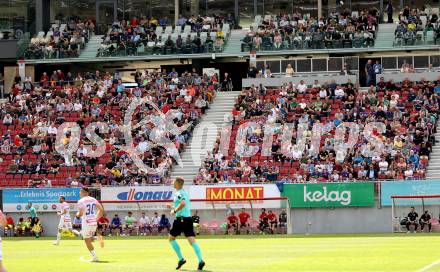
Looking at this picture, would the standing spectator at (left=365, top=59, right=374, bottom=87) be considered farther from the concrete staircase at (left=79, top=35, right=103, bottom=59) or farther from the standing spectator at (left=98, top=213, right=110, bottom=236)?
the standing spectator at (left=98, top=213, right=110, bottom=236)

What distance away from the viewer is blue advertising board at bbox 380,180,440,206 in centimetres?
4262

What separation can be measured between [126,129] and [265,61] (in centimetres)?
1180

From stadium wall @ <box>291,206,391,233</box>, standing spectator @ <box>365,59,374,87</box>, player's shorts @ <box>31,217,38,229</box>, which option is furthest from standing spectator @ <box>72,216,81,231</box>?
standing spectator @ <box>365,59,374,87</box>

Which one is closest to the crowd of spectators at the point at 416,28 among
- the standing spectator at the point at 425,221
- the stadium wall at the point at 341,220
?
the stadium wall at the point at 341,220

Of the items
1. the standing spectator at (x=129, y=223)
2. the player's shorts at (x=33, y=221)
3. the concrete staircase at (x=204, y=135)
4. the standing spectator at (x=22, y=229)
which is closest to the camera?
the standing spectator at (x=129, y=223)

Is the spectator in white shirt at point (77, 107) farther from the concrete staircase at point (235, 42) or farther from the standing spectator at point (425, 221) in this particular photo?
the standing spectator at point (425, 221)

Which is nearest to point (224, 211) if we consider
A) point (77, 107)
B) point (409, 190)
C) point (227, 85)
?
point (409, 190)

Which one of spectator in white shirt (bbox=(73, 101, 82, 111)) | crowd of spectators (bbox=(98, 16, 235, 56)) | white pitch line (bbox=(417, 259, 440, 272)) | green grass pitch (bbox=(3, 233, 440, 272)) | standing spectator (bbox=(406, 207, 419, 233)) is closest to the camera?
white pitch line (bbox=(417, 259, 440, 272))

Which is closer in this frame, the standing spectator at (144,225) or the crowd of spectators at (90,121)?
the standing spectator at (144,225)

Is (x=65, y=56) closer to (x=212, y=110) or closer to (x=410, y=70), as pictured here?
(x=212, y=110)

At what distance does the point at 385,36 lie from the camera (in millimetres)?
59312

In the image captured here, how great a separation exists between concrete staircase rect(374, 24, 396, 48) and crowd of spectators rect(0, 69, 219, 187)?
33.8 feet

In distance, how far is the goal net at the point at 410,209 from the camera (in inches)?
1663

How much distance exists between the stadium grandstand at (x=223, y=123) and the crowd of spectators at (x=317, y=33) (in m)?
0.11
